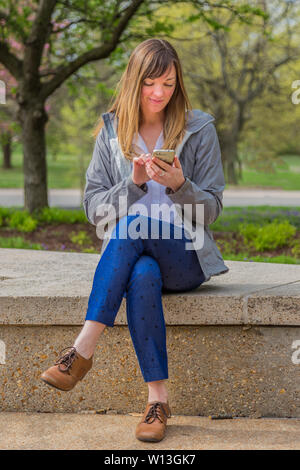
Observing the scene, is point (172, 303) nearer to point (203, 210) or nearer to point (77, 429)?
point (203, 210)

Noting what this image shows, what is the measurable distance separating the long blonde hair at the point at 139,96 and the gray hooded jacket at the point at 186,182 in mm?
45

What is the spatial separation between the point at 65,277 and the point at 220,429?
1117 mm

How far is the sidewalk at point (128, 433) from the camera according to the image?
239 cm

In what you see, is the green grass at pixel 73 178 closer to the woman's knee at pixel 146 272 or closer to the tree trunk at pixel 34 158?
the tree trunk at pixel 34 158

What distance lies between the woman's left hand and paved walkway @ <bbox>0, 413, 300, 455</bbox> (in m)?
1.01

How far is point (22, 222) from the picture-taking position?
24.0 ft

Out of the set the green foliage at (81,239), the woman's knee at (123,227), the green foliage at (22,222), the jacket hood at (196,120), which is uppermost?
the jacket hood at (196,120)

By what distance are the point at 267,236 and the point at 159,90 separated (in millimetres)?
3326

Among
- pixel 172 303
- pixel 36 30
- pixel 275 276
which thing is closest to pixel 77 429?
pixel 172 303

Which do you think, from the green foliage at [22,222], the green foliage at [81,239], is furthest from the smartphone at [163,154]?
the green foliage at [22,222]

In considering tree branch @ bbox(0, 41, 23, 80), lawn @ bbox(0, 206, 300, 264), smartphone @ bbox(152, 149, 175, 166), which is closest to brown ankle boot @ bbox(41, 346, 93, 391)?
smartphone @ bbox(152, 149, 175, 166)

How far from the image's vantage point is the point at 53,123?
25.9 metres

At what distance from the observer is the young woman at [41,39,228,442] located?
2.47 m

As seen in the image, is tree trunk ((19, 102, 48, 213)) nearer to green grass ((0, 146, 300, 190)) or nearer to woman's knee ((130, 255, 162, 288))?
woman's knee ((130, 255, 162, 288))
